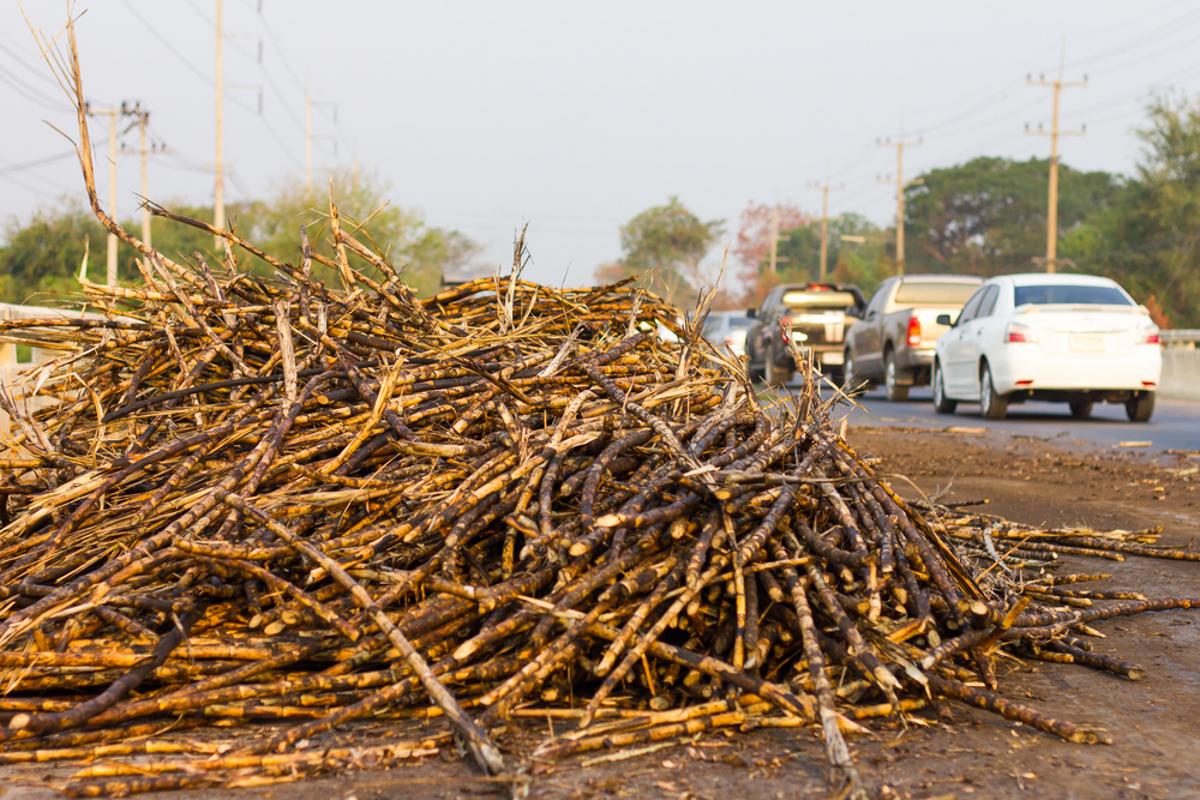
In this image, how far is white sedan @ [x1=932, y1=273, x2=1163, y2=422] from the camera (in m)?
15.5

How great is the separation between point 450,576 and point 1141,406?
47.9ft

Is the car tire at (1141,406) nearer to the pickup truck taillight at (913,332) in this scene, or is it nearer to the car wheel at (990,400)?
the car wheel at (990,400)

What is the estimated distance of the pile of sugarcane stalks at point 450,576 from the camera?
2.95 m

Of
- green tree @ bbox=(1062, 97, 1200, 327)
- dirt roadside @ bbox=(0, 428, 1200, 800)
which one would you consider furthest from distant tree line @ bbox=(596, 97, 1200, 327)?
dirt roadside @ bbox=(0, 428, 1200, 800)

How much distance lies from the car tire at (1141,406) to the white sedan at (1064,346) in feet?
0.04

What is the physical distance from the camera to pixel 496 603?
3.12 m

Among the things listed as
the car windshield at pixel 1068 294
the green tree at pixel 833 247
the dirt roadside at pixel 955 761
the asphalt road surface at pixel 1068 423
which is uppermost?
the green tree at pixel 833 247

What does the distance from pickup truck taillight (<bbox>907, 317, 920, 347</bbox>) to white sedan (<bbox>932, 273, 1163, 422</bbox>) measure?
150 inches

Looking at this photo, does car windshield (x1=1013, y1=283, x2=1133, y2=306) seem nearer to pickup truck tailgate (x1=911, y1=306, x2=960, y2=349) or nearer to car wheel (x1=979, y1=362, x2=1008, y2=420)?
car wheel (x1=979, y1=362, x2=1008, y2=420)

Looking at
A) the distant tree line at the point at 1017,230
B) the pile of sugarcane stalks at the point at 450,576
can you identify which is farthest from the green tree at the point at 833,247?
the pile of sugarcane stalks at the point at 450,576

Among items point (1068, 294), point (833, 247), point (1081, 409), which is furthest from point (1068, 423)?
point (833, 247)

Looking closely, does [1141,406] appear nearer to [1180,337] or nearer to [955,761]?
[955,761]

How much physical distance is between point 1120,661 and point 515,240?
2.59m

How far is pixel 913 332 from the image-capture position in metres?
20.7
